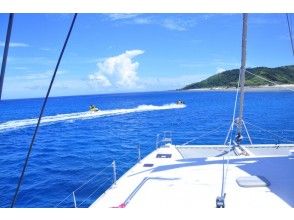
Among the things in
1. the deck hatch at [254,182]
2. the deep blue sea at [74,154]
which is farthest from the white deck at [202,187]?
the deep blue sea at [74,154]

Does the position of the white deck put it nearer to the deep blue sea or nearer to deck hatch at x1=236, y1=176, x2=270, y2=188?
deck hatch at x1=236, y1=176, x2=270, y2=188

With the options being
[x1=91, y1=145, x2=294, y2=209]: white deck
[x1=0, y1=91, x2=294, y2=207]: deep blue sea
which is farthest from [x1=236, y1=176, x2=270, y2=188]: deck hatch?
[x1=0, y1=91, x2=294, y2=207]: deep blue sea

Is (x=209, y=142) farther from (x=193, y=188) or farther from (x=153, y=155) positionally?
(x=193, y=188)

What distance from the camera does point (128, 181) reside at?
6.16 meters

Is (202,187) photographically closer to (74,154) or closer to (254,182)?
(254,182)

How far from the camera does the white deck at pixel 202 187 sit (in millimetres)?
3992

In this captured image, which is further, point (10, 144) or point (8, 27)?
point (10, 144)

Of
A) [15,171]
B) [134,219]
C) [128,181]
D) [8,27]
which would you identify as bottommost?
[15,171]

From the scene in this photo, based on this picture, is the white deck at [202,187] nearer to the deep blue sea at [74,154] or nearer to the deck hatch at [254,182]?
the deck hatch at [254,182]

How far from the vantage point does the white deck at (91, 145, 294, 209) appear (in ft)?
13.1

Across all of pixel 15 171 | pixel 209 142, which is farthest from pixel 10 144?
pixel 209 142

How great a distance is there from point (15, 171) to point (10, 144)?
41.6 feet

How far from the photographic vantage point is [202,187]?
4727mm

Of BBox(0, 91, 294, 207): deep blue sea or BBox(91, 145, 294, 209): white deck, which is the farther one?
BBox(0, 91, 294, 207): deep blue sea
